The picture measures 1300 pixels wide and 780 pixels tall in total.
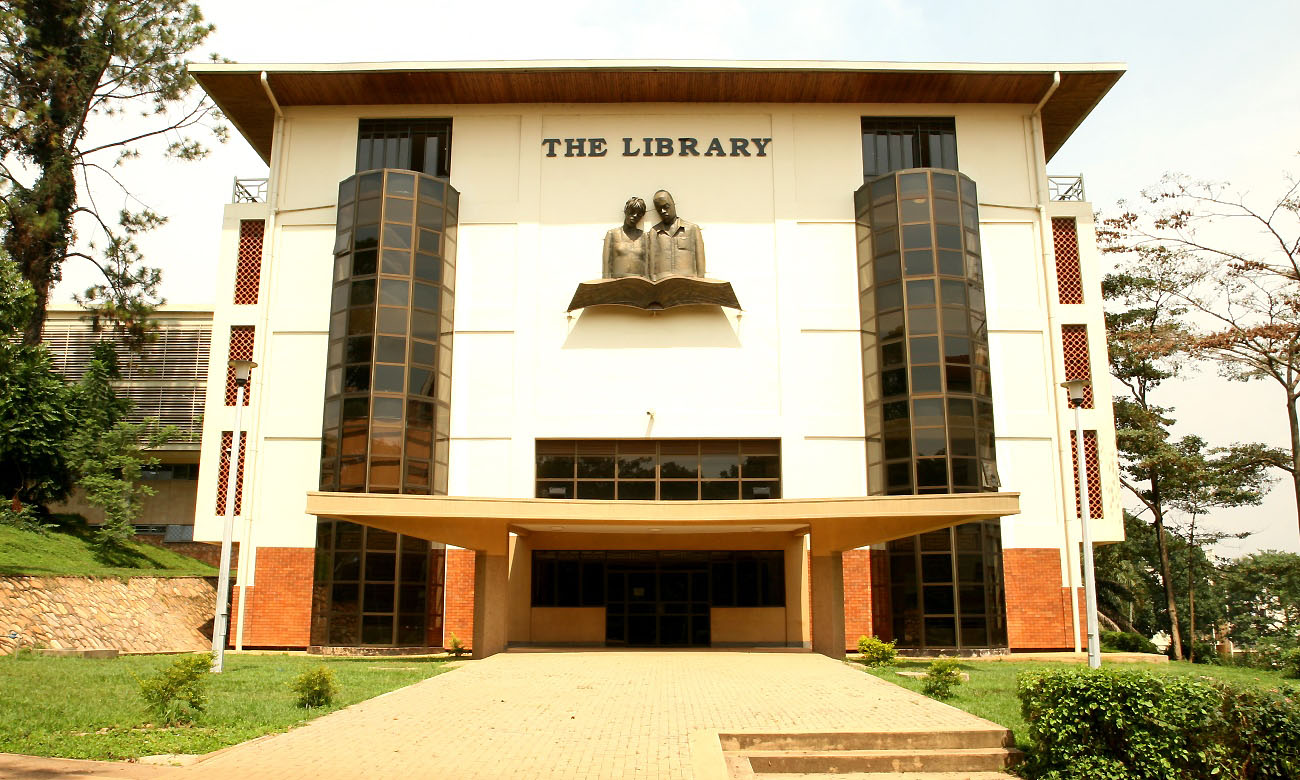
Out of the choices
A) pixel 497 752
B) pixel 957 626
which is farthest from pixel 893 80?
pixel 497 752

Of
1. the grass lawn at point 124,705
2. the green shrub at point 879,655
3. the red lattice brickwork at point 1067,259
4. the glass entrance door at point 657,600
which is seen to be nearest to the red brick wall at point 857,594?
the glass entrance door at point 657,600

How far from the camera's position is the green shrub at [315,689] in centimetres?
1200

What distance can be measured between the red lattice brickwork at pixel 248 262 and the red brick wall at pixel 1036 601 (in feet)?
69.0

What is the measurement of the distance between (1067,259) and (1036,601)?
30.3 feet

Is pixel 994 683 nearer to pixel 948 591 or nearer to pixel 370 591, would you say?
pixel 948 591

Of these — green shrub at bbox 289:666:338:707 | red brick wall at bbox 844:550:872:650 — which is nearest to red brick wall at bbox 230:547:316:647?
green shrub at bbox 289:666:338:707

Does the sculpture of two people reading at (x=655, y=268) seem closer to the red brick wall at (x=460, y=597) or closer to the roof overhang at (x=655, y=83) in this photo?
the roof overhang at (x=655, y=83)

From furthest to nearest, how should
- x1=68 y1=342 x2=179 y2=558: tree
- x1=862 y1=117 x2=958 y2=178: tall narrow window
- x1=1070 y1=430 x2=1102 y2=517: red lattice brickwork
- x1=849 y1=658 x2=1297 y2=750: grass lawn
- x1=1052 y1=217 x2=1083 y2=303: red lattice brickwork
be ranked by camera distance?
1. x1=68 y1=342 x2=179 y2=558: tree
2. x1=862 y1=117 x2=958 y2=178: tall narrow window
3. x1=1052 y1=217 x2=1083 y2=303: red lattice brickwork
4. x1=1070 y1=430 x2=1102 y2=517: red lattice brickwork
5. x1=849 y1=658 x2=1297 y2=750: grass lawn

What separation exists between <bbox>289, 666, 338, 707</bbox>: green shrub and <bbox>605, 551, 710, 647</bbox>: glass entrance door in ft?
46.3

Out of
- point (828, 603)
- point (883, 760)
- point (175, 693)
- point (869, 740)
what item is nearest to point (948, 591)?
point (828, 603)

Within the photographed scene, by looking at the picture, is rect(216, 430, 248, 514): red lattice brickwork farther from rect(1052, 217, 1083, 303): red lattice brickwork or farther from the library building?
rect(1052, 217, 1083, 303): red lattice brickwork

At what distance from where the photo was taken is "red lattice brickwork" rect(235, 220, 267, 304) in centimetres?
2662

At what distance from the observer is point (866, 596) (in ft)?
80.0

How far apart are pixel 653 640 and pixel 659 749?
16741 mm
